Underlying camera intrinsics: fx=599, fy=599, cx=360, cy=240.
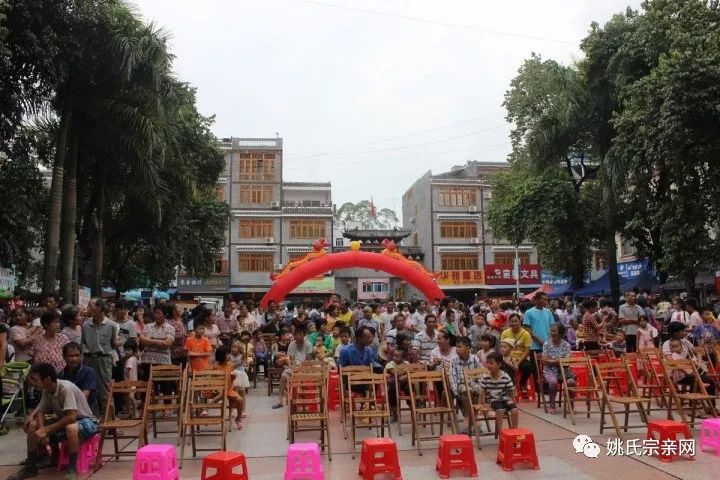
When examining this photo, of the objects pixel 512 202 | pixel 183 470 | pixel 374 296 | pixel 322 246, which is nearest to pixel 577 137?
pixel 512 202

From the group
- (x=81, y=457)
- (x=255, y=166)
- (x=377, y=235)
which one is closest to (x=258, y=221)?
(x=255, y=166)

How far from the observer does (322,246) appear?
20453 mm

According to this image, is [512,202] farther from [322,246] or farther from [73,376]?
[73,376]

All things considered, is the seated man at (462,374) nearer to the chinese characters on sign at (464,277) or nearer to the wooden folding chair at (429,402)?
the wooden folding chair at (429,402)

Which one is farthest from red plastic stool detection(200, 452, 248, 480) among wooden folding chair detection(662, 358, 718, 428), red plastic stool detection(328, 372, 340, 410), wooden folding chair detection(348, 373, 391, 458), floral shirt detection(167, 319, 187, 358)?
wooden folding chair detection(662, 358, 718, 428)

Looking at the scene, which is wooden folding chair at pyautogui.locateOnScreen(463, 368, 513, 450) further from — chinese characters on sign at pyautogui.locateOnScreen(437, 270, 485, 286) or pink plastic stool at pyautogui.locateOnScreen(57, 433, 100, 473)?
chinese characters on sign at pyautogui.locateOnScreen(437, 270, 485, 286)

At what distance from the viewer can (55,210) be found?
14031mm

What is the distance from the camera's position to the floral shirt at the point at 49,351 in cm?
715

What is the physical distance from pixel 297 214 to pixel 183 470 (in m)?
34.4

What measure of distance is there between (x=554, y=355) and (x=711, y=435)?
2.41m

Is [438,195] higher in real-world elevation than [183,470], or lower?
higher

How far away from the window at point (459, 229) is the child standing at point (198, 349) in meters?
33.5

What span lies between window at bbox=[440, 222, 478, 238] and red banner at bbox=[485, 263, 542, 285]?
9.95 feet

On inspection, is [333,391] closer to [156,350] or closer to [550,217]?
[156,350]
